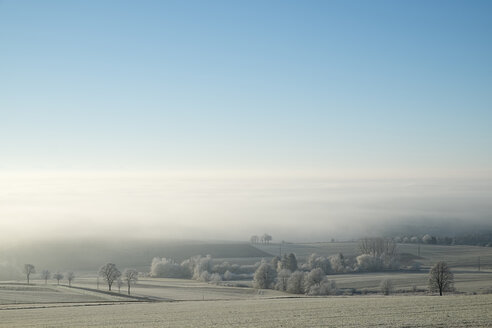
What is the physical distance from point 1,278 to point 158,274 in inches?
1335

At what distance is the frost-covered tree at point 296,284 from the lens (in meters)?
81.8

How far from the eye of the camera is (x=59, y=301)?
59281 mm

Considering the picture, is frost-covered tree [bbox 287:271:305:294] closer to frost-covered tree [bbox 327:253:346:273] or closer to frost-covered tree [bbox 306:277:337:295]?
frost-covered tree [bbox 306:277:337:295]

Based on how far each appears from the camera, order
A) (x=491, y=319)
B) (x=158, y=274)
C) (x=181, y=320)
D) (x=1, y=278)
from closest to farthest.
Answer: (x=491, y=319) → (x=181, y=320) → (x=1, y=278) → (x=158, y=274)

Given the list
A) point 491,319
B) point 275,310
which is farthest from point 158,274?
point 491,319

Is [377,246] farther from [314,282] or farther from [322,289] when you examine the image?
[322,289]

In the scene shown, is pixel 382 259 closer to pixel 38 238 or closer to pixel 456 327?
pixel 456 327

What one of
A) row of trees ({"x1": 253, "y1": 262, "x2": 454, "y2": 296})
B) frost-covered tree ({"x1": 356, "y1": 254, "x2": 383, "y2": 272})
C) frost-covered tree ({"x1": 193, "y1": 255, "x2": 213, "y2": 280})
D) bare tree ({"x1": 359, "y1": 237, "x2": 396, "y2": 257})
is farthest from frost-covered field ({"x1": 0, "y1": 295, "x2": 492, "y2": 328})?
bare tree ({"x1": 359, "y1": 237, "x2": 396, "y2": 257})

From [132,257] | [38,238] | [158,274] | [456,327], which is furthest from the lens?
[38,238]

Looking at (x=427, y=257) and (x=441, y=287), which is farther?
(x=427, y=257)

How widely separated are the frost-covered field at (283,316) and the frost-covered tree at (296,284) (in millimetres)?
40027

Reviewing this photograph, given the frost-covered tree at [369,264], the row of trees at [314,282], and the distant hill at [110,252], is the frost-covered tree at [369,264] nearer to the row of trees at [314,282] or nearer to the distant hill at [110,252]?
the row of trees at [314,282]

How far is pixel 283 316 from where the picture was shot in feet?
118

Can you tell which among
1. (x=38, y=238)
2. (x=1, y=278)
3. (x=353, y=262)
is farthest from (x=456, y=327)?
(x=38, y=238)
